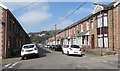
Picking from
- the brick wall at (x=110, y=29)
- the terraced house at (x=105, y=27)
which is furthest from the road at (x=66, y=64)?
the brick wall at (x=110, y=29)

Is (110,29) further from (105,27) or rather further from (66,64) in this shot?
(66,64)

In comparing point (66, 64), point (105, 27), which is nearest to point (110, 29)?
point (105, 27)

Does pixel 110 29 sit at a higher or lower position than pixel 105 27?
lower

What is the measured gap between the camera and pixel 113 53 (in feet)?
107

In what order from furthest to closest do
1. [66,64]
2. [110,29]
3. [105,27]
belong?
1. [105,27]
2. [110,29]
3. [66,64]

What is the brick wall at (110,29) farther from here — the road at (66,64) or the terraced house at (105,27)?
the road at (66,64)

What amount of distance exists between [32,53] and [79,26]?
27023mm

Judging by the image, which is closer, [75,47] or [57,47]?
[75,47]

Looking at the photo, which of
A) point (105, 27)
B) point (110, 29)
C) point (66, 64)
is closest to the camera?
point (66, 64)

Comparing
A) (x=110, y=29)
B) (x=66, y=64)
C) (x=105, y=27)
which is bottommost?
(x=66, y=64)

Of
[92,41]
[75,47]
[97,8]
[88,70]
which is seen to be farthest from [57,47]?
[88,70]

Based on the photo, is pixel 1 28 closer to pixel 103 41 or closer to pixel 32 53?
pixel 32 53

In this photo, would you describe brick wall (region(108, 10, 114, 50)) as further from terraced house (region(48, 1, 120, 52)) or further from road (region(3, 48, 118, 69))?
road (region(3, 48, 118, 69))

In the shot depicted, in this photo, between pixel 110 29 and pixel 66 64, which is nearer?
pixel 66 64
